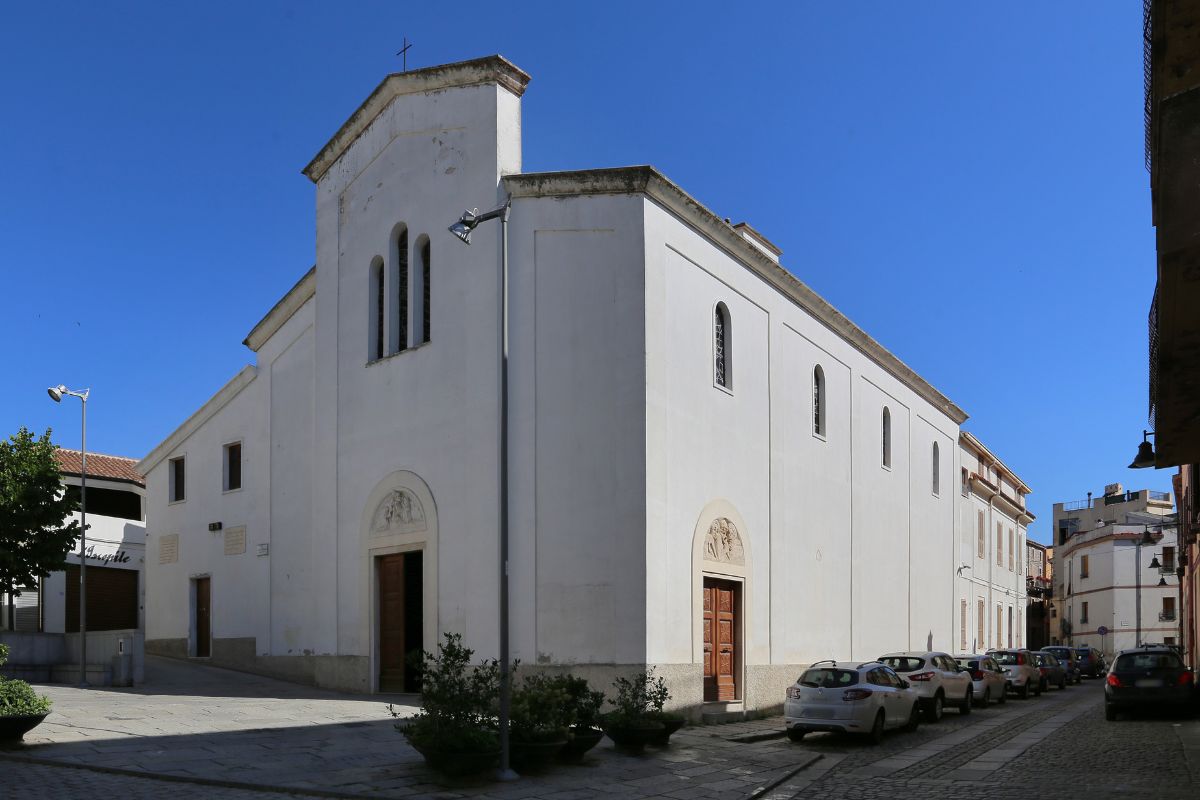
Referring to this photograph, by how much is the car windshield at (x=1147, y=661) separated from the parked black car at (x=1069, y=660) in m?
17.2

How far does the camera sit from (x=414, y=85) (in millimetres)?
20078

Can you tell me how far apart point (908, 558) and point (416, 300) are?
698 inches

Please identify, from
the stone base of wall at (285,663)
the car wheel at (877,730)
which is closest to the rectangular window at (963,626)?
the car wheel at (877,730)

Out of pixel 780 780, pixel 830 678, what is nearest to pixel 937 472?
pixel 830 678

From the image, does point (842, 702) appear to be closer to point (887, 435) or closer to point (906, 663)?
point (906, 663)

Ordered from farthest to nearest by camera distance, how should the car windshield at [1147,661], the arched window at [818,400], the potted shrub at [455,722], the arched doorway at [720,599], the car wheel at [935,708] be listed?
the arched window at [818,400]
the car windshield at [1147,661]
the car wheel at [935,708]
the arched doorway at [720,599]
the potted shrub at [455,722]

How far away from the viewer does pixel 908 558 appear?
31.2m

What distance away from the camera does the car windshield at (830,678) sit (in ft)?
54.1

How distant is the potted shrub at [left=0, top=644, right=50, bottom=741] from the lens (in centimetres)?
1223

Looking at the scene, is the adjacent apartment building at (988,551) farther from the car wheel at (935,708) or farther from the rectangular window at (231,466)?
the rectangular window at (231,466)

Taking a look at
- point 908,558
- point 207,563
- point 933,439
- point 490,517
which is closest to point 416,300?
point 490,517

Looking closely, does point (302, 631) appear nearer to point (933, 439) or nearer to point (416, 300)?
point (416, 300)

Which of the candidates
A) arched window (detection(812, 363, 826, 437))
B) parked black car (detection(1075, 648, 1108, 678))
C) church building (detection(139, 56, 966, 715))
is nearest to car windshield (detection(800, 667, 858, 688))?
church building (detection(139, 56, 966, 715))

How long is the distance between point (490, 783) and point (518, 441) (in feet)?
22.7
